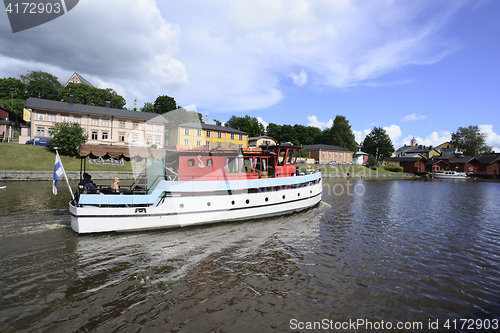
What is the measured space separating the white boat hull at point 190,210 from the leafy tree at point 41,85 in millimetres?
90139

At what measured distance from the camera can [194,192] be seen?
1261 centimetres

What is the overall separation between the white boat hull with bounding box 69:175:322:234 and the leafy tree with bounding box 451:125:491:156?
126703 millimetres

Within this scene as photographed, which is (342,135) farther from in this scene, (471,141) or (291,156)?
(291,156)

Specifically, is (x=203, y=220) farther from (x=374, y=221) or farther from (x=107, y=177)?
(x=107, y=177)

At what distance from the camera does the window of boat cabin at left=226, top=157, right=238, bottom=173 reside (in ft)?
48.3

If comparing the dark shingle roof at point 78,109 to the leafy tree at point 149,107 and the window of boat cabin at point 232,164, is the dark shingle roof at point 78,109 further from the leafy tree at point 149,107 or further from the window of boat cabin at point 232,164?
the window of boat cabin at point 232,164

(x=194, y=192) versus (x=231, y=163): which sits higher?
(x=231, y=163)

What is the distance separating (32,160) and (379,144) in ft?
356

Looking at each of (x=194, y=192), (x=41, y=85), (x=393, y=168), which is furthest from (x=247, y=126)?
(x=194, y=192)

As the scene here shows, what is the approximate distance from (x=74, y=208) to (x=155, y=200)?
3.37 metres

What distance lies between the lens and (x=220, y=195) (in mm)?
13234
